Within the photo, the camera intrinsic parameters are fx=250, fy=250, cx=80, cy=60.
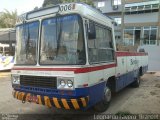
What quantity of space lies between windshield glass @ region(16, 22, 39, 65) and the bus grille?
1.37 ft

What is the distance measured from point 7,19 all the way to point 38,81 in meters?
45.9

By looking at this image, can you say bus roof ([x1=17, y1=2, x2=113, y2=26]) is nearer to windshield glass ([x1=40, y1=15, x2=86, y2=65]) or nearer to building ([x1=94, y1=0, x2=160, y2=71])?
windshield glass ([x1=40, y1=15, x2=86, y2=65])

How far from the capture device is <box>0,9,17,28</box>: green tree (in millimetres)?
49000

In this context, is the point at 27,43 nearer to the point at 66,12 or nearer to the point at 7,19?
the point at 66,12

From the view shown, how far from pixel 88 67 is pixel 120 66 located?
9.67ft

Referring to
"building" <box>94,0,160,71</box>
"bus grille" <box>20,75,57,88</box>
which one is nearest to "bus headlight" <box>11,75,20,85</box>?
"bus grille" <box>20,75,57,88</box>

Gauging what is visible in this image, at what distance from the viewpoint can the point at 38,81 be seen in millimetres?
6410

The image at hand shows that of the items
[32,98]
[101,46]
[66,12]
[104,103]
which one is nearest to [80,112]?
[104,103]

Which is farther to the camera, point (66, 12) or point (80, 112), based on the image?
point (80, 112)

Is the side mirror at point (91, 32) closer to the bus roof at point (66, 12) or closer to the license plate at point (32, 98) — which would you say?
the bus roof at point (66, 12)

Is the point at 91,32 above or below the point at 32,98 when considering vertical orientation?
above

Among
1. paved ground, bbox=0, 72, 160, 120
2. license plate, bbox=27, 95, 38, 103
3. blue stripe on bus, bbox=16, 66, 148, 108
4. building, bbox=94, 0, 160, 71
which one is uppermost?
building, bbox=94, 0, 160, 71

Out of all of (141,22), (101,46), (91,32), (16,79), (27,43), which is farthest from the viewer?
(141,22)

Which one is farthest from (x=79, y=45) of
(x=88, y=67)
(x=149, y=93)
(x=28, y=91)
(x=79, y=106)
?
(x=149, y=93)
